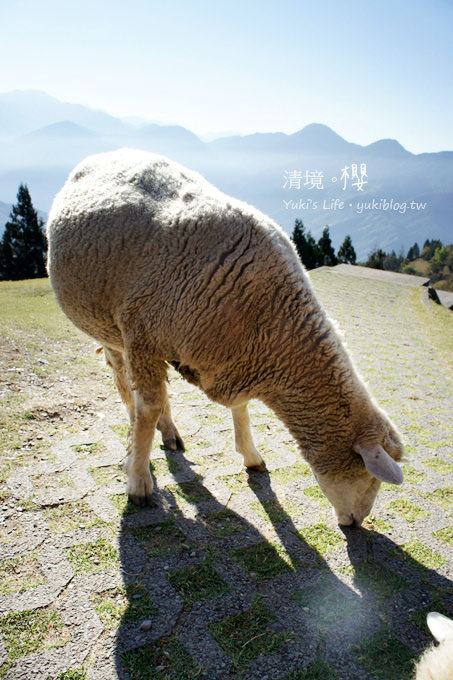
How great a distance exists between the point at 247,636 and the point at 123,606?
773mm

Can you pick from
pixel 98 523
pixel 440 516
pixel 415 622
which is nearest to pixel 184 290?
pixel 98 523

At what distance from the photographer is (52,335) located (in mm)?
8859

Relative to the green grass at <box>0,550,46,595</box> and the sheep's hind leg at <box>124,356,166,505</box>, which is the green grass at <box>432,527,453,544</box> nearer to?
the sheep's hind leg at <box>124,356,166,505</box>

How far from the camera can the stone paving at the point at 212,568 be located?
2443 millimetres

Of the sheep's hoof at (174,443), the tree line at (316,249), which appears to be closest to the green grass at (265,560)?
the sheep's hoof at (174,443)

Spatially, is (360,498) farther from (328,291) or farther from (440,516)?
(328,291)

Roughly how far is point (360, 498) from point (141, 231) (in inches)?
106

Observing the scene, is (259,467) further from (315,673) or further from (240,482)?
(315,673)

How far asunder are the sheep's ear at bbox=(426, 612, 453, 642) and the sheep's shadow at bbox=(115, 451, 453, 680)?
473mm

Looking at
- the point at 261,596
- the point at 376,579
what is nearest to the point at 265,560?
the point at 261,596

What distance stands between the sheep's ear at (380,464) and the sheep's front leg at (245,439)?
4.69 feet

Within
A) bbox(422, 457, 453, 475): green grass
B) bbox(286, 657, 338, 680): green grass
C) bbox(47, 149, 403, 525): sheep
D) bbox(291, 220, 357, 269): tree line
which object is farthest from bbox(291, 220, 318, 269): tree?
bbox(286, 657, 338, 680): green grass

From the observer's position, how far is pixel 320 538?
354 cm

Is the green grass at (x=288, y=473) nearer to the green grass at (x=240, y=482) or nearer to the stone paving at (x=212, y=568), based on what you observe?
the stone paving at (x=212, y=568)
